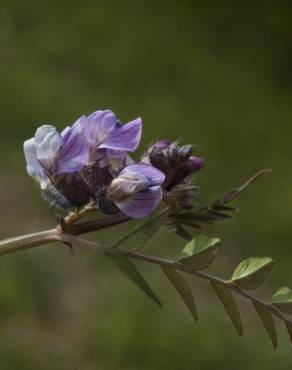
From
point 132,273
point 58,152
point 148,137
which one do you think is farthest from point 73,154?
point 148,137

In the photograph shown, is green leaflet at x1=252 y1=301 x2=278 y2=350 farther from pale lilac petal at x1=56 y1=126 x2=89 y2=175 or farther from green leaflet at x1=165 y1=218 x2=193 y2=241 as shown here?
pale lilac petal at x1=56 y1=126 x2=89 y2=175

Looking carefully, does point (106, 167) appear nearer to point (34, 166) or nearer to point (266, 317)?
point (34, 166)

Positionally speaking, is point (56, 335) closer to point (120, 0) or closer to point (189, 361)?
point (189, 361)

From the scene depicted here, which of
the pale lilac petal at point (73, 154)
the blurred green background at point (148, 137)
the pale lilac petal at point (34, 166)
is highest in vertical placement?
the pale lilac petal at point (73, 154)

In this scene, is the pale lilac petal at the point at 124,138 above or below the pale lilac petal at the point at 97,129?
below

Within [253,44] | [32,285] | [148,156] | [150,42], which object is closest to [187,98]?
[150,42]

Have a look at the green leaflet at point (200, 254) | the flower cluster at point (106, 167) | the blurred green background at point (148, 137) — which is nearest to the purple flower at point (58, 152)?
the flower cluster at point (106, 167)

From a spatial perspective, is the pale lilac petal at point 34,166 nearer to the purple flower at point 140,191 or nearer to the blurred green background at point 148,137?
the purple flower at point 140,191
